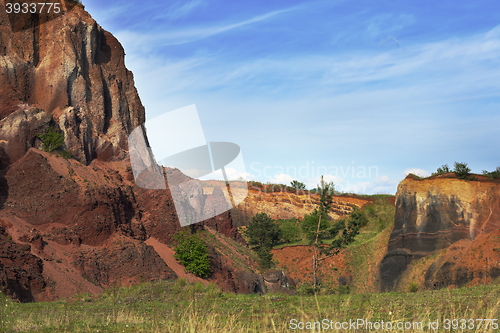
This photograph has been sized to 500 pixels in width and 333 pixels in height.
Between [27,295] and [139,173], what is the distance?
638 inches

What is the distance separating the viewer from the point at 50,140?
3306 centimetres

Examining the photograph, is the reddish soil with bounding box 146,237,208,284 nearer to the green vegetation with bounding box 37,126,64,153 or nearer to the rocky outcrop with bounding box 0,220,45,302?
the rocky outcrop with bounding box 0,220,45,302

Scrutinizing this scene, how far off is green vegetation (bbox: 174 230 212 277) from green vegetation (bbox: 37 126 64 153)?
1069 cm

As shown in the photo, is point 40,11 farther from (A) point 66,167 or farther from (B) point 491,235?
(B) point 491,235

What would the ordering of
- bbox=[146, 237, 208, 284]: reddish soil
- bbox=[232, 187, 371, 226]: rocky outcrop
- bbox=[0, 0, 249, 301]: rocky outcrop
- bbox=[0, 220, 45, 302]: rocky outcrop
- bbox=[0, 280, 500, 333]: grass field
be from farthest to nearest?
bbox=[232, 187, 371, 226]: rocky outcrop, bbox=[146, 237, 208, 284]: reddish soil, bbox=[0, 0, 249, 301]: rocky outcrop, bbox=[0, 220, 45, 302]: rocky outcrop, bbox=[0, 280, 500, 333]: grass field

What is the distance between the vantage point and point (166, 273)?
30109 mm

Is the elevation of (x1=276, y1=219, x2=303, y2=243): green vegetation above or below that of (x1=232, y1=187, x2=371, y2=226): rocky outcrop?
below

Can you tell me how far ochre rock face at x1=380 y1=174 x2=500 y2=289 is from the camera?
131 ft

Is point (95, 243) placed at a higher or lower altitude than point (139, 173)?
lower

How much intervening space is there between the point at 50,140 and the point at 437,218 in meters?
31.7

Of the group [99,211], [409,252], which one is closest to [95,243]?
[99,211]

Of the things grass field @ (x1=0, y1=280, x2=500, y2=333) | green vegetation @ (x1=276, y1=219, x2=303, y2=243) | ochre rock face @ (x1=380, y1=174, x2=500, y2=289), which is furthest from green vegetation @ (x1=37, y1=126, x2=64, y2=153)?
green vegetation @ (x1=276, y1=219, x2=303, y2=243)

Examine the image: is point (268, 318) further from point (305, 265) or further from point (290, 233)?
point (290, 233)

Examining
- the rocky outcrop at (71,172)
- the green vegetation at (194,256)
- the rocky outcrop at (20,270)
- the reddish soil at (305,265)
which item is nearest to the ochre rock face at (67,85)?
the rocky outcrop at (71,172)
